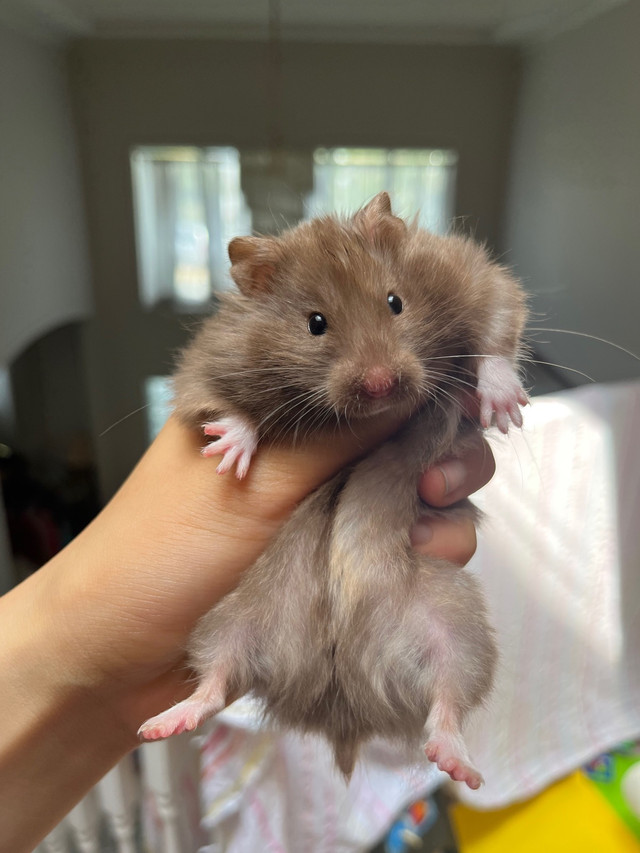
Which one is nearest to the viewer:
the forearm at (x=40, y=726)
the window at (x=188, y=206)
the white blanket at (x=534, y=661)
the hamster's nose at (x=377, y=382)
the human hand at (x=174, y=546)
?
the hamster's nose at (x=377, y=382)

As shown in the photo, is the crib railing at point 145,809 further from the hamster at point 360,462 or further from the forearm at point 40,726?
the hamster at point 360,462

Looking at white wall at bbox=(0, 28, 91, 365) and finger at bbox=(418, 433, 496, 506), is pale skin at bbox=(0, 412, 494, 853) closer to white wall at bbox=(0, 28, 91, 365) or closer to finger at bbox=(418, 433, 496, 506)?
finger at bbox=(418, 433, 496, 506)

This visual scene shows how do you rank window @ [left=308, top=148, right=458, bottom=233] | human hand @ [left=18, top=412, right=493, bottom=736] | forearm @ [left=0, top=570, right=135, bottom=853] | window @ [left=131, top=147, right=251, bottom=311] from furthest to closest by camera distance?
window @ [left=131, top=147, right=251, bottom=311]
window @ [left=308, top=148, right=458, bottom=233]
forearm @ [left=0, top=570, right=135, bottom=853]
human hand @ [left=18, top=412, right=493, bottom=736]

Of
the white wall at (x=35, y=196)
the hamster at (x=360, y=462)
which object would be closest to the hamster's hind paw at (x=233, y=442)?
the hamster at (x=360, y=462)

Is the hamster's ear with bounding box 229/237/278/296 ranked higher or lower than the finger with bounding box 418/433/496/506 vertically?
higher

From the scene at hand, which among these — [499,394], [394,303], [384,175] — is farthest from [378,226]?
[384,175]

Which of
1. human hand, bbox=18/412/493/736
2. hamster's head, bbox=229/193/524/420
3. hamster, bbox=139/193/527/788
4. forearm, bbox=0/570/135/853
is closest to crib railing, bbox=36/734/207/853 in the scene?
forearm, bbox=0/570/135/853
